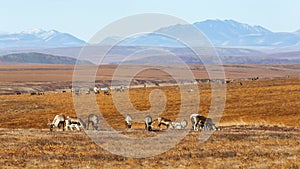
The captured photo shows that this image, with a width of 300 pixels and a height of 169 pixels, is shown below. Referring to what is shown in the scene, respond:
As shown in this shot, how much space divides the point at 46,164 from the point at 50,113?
5041cm

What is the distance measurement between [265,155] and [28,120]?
149ft

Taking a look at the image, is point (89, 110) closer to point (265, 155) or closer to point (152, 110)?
point (152, 110)

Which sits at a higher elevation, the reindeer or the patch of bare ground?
the reindeer

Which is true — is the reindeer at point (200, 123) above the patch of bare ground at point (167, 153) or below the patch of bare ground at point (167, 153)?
above

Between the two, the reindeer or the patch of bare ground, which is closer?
the patch of bare ground

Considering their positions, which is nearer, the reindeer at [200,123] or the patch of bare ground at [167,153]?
the patch of bare ground at [167,153]

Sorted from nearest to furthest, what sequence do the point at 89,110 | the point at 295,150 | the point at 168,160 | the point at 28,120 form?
1. the point at 168,160
2. the point at 295,150
3. the point at 28,120
4. the point at 89,110

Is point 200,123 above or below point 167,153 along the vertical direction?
above

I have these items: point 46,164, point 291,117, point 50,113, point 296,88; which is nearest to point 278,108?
point 291,117

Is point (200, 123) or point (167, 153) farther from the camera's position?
point (200, 123)

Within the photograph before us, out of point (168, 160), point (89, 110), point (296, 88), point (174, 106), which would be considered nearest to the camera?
point (168, 160)

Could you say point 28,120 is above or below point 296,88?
below

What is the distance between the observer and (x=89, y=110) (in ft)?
226

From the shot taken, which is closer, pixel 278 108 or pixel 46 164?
pixel 46 164
